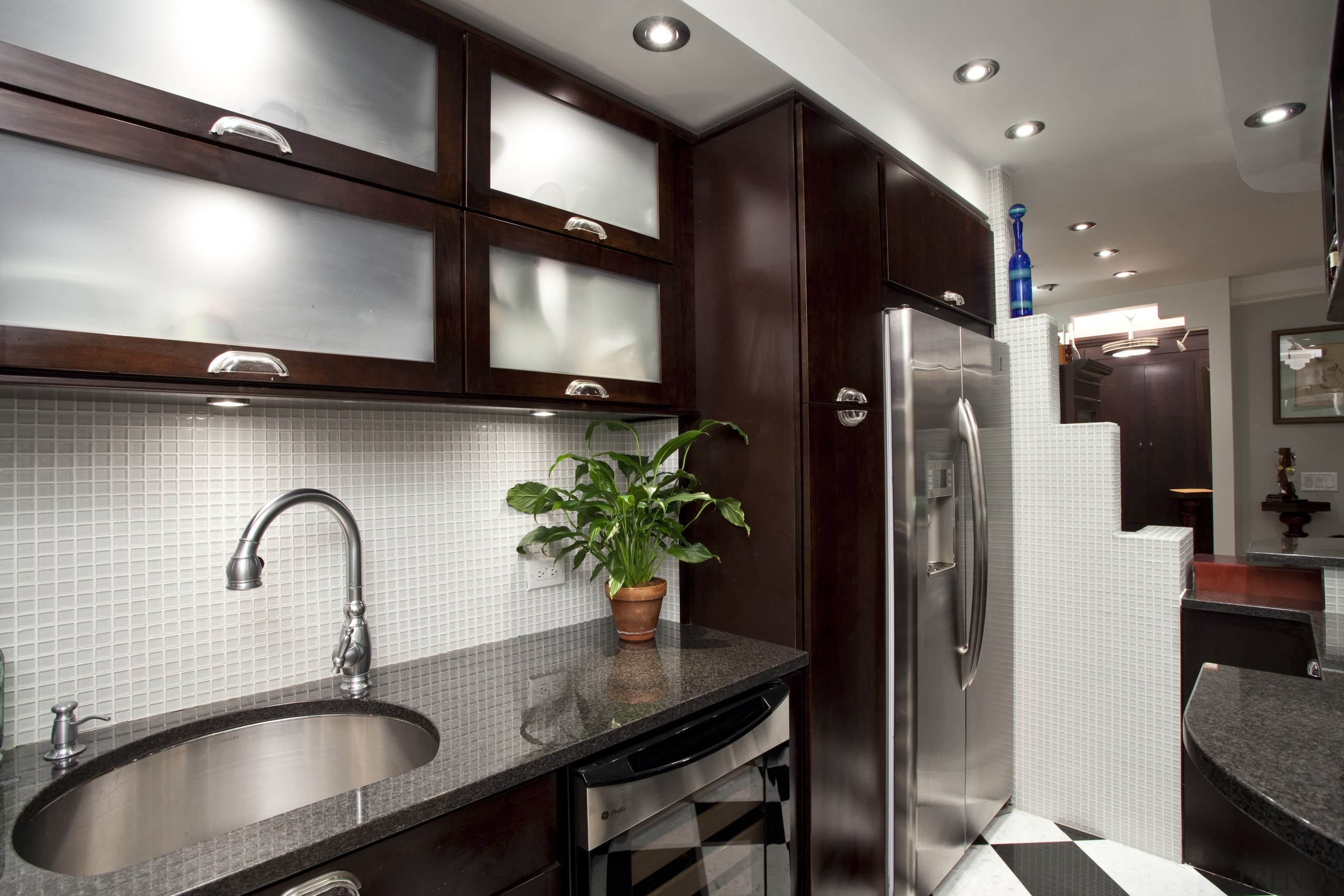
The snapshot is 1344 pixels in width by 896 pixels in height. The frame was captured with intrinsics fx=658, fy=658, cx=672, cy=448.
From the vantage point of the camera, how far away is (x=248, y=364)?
1.07 metres

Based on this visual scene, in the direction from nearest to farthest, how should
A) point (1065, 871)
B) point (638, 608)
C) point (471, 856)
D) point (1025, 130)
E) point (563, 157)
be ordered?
1. point (471, 856)
2. point (563, 157)
3. point (638, 608)
4. point (1065, 871)
5. point (1025, 130)

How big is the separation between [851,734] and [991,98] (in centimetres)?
202

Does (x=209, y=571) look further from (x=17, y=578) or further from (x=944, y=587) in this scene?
(x=944, y=587)

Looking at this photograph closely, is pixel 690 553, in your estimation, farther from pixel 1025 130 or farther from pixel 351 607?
pixel 1025 130

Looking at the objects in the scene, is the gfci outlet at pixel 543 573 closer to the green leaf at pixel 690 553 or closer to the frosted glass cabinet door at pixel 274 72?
the green leaf at pixel 690 553

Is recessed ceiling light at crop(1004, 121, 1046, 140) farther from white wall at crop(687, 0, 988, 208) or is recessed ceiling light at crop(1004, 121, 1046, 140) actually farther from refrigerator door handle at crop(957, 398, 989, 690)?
refrigerator door handle at crop(957, 398, 989, 690)

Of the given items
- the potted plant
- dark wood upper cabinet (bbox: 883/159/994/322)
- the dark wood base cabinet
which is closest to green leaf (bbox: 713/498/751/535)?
the potted plant

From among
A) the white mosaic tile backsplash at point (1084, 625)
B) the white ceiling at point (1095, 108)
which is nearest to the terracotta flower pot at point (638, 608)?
the white ceiling at point (1095, 108)

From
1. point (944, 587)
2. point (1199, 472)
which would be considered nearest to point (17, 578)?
point (944, 587)

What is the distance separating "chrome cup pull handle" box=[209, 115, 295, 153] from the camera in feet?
3.46

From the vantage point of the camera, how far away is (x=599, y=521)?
5.32 ft

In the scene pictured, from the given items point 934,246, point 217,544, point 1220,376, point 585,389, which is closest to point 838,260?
point 934,246

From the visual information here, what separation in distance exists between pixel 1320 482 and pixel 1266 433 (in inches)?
16.5

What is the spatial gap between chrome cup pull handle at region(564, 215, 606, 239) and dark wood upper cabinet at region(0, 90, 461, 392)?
28 centimetres
